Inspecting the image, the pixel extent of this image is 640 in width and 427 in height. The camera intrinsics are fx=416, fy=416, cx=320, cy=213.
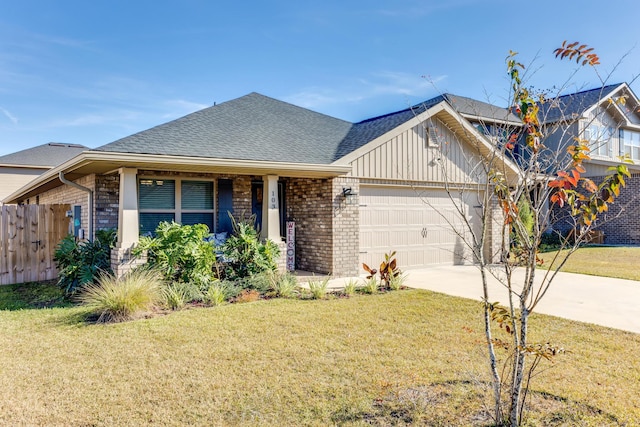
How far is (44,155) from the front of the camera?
2425cm

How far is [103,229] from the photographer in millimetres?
8742

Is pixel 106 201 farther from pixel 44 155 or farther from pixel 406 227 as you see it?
pixel 44 155

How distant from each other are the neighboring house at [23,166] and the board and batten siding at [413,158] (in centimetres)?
1993

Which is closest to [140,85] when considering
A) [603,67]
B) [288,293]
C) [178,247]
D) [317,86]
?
[317,86]

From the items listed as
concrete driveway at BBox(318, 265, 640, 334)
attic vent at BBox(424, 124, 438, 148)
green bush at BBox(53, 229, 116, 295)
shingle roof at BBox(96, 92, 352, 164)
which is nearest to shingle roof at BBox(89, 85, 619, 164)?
shingle roof at BBox(96, 92, 352, 164)

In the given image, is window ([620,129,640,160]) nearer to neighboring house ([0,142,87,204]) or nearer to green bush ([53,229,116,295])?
green bush ([53,229,116,295])

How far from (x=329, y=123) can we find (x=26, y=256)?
29.9 ft

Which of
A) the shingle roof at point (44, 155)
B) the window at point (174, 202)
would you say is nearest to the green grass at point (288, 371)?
the window at point (174, 202)

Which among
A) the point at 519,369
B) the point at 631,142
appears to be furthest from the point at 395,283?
the point at 631,142

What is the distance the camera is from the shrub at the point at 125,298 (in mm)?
6246

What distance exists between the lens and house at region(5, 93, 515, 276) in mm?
8195

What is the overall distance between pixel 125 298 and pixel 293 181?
5.94 meters

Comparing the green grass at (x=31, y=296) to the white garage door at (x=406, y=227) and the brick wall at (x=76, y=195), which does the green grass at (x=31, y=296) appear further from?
the white garage door at (x=406, y=227)

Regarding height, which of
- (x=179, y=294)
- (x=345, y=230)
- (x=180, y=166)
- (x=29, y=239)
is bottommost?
(x=179, y=294)
